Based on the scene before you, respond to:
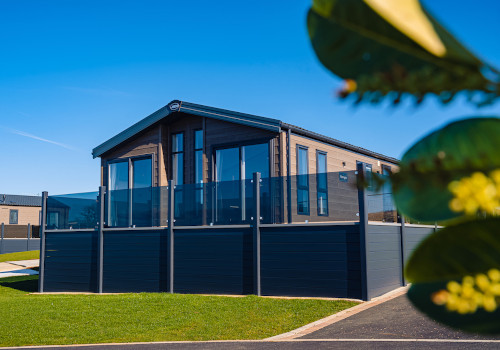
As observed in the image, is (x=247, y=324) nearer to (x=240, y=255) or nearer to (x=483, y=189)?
(x=240, y=255)

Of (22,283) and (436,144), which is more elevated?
(436,144)

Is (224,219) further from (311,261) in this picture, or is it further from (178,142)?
(178,142)

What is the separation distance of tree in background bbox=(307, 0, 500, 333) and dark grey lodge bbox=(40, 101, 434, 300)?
32.0 ft

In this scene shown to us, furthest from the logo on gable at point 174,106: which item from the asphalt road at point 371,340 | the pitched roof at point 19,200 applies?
the pitched roof at point 19,200

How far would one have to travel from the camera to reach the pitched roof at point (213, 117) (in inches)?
636

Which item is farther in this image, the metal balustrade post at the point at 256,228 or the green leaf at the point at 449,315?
the metal balustrade post at the point at 256,228

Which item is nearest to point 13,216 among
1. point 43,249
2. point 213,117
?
point 43,249

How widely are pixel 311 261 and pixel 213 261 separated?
3169 mm

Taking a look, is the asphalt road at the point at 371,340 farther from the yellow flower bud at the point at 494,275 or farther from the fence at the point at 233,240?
the yellow flower bud at the point at 494,275

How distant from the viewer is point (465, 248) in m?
0.53

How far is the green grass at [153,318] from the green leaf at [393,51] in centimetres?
951

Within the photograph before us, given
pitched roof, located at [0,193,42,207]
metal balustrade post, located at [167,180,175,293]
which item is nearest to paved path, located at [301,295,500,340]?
metal balustrade post, located at [167,180,175,293]

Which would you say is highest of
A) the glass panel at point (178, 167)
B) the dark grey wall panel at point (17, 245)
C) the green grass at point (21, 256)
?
the glass panel at point (178, 167)

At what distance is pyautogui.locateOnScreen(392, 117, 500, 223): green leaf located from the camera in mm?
473
